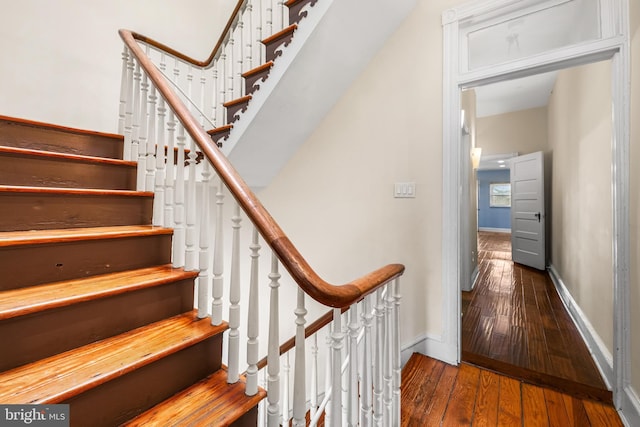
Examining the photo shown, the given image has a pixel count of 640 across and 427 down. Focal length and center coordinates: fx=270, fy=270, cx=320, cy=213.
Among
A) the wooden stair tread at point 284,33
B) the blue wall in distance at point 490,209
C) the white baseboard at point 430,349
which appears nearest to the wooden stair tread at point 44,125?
the wooden stair tread at point 284,33

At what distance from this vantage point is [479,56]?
1.96 metres

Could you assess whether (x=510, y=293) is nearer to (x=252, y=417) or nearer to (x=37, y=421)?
(x=252, y=417)

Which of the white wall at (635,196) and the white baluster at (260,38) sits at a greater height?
the white baluster at (260,38)

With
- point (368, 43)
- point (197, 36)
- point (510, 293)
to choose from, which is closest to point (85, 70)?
point (197, 36)

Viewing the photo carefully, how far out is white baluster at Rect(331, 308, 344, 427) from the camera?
915 millimetres

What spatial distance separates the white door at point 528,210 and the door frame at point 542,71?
11.5 ft

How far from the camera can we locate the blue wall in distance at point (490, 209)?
9.98m

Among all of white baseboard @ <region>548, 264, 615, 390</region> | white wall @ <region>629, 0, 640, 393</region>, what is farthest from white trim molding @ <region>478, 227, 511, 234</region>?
white wall @ <region>629, 0, 640, 393</region>

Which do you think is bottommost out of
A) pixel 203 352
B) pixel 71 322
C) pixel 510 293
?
pixel 510 293

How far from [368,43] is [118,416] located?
2598mm

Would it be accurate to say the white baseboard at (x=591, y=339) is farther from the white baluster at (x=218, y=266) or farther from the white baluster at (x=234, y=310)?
the white baluster at (x=218, y=266)

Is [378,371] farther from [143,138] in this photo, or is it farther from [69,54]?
[69,54]

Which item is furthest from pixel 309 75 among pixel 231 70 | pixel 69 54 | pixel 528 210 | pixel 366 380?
pixel 528 210

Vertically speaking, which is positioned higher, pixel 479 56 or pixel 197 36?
pixel 197 36
